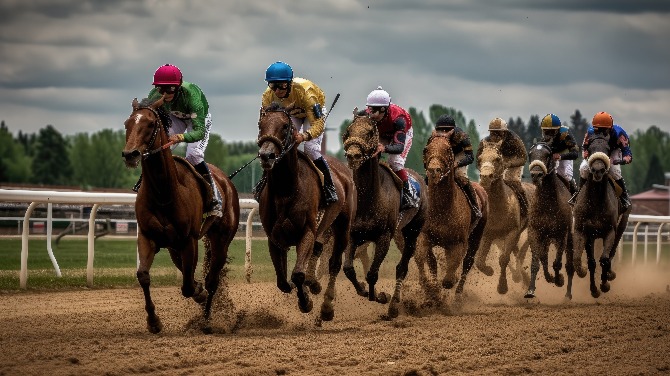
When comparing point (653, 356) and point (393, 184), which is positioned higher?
point (393, 184)

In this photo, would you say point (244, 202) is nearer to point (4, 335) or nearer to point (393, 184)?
point (393, 184)

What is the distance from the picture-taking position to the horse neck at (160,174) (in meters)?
8.67

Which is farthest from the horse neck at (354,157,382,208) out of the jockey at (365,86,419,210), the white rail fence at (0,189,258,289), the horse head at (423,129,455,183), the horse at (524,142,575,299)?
the horse at (524,142,575,299)

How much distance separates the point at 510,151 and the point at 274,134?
6435 mm

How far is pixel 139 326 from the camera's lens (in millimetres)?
9266

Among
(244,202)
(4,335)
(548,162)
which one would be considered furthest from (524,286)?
(4,335)

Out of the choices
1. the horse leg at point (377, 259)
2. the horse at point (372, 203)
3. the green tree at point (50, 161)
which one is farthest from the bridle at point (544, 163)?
the green tree at point (50, 161)

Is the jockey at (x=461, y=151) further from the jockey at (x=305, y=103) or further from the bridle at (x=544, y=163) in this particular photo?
the jockey at (x=305, y=103)

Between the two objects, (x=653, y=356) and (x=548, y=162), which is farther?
(x=548, y=162)

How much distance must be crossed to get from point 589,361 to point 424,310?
3.81 metres

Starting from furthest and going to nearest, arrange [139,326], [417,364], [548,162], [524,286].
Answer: [524,286] → [548,162] → [139,326] → [417,364]

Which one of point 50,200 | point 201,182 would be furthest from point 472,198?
point 50,200

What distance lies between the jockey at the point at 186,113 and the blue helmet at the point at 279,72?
2.12 feet

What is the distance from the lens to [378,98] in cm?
1126
